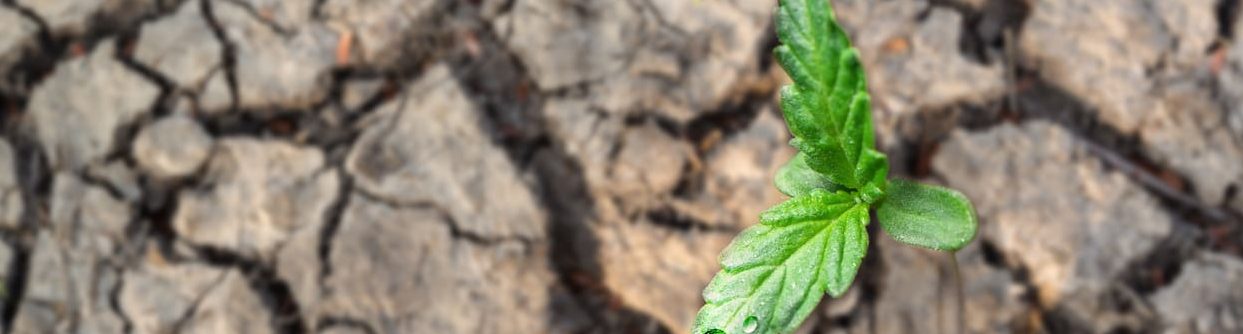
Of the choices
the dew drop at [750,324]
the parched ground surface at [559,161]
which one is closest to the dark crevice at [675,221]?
the parched ground surface at [559,161]

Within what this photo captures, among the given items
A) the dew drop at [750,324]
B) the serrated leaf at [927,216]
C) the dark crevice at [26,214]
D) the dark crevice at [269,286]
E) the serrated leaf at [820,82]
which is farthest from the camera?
the dark crevice at [26,214]

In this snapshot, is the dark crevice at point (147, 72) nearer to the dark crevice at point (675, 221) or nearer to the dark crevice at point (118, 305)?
the dark crevice at point (118, 305)

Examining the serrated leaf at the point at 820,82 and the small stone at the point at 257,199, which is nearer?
the serrated leaf at the point at 820,82

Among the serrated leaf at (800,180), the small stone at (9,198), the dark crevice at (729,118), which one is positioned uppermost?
the serrated leaf at (800,180)

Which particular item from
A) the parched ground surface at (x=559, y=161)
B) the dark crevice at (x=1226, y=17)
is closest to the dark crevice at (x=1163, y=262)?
the parched ground surface at (x=559, y=161)

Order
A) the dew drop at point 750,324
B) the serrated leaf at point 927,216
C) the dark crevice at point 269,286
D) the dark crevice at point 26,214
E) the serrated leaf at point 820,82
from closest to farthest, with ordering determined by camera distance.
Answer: the serrated leaf at point 820,82 < the dew drop at point 750,324 < the serrated leaf at point 927,216 < the dark crevice at point 269,286 < the dark crevice at point 26,214

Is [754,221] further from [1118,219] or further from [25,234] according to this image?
[25,234]

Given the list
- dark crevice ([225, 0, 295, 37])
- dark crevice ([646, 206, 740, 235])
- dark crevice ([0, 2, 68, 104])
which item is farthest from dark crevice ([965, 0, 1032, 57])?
dark crevice ([0, 2, 68, 104])

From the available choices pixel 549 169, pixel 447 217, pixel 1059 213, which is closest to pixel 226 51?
pixel 447 217

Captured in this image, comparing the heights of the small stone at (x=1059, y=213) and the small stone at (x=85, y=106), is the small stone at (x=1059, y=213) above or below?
below
